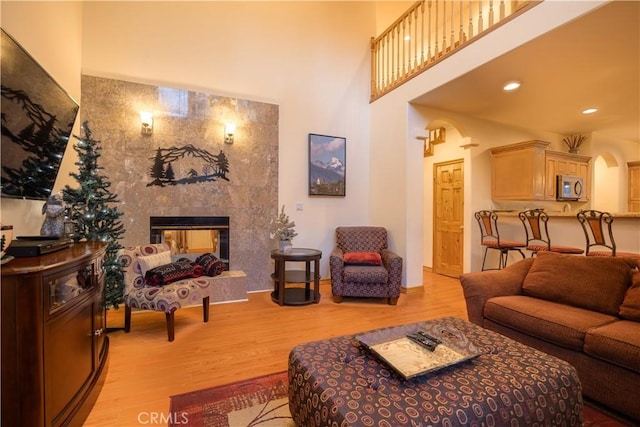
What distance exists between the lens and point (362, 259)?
151 inches

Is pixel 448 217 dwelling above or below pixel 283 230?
above

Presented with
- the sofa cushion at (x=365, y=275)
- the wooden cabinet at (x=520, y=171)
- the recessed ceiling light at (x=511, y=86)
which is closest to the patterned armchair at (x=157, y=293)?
the sofa cushion at (x=365, y=275)

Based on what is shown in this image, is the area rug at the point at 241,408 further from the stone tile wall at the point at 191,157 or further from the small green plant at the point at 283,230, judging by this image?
the stone tile wall at the point at 191,157

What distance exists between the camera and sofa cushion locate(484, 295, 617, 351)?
1816mm

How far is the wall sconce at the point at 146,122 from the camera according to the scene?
3527 mm

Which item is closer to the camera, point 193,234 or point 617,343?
point 617,343

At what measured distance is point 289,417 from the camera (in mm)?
1620

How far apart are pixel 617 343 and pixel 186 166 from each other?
428 centimetres

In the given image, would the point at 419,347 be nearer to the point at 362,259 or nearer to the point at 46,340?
the point at 46,340

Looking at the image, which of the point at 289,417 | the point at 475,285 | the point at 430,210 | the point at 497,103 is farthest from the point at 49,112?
the point at 430,210

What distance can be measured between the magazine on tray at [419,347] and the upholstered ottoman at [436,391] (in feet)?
0.12

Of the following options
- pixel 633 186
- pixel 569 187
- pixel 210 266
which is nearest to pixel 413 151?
pixel 569 187

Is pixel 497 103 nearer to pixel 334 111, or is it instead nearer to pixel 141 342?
pixel 334 111

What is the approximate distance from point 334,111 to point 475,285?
3455mm
